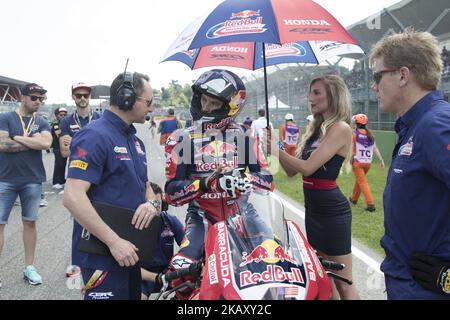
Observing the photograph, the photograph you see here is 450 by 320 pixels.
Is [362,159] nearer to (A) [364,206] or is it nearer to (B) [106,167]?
(A) [364,206]

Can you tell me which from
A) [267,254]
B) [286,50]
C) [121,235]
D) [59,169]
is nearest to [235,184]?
[267,254]

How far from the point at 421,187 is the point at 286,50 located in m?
2.67

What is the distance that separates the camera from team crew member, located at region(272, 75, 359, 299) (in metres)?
3.04

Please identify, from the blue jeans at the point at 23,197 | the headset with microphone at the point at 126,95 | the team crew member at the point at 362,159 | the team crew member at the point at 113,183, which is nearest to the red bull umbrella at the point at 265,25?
the team crew member at the point at 113,183

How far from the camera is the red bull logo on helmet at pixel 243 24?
285 centimetres

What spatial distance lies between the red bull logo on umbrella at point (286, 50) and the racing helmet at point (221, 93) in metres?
1.51

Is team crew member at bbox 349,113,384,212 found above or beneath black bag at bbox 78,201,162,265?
beneath

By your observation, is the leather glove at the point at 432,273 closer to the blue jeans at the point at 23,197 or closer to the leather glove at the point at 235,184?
the leather glove at the point at 235,184

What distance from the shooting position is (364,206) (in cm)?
802

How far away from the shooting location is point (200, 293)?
1.71 meters

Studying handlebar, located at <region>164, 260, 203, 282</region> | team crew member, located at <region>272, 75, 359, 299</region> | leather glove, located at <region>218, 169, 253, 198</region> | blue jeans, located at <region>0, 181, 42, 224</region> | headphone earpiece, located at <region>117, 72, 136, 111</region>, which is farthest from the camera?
blue jeans, located at <region>0, 181, 42, 224</region>

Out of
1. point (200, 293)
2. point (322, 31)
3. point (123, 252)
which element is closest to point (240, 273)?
point (200, 293)

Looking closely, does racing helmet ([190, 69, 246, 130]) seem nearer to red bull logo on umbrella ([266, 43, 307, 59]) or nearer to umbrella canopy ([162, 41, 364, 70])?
umbrella canopy ([162, 41, 364, 70])

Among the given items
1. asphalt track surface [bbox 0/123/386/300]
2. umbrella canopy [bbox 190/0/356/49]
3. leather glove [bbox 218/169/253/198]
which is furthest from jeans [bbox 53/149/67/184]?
leather glove [bbox 218/169/253/198]
